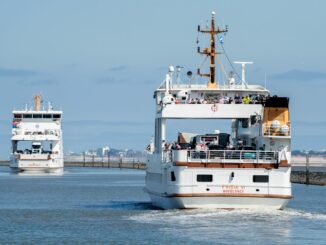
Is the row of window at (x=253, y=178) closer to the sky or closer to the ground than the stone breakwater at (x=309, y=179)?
closer to the ground

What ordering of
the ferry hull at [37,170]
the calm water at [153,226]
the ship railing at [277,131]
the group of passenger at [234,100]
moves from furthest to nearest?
the ferry hull at [37,170]
the group of passenger at [234,100]
the ship railing at [277,131]
the calm water at [153,226]

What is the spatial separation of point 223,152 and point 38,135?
103 metres

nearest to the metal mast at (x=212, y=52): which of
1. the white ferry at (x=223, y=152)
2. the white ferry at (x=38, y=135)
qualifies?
the white ferry at (x=223, y=152)

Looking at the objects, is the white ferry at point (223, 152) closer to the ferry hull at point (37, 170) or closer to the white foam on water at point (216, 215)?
the white foam on water at point (216, 215)

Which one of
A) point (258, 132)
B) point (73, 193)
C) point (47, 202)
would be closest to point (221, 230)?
point (258, 132)

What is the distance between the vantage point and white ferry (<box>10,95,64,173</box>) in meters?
152

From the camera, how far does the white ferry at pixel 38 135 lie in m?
152

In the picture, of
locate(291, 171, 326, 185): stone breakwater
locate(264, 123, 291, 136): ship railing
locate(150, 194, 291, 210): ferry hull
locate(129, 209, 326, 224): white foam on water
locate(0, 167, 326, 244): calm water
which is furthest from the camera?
locate(291, 171, 326, 185): stone breakwater

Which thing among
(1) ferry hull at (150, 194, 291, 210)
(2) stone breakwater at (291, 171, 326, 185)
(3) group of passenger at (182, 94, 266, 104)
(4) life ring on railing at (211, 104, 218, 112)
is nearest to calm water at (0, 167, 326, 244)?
(1) ferry hull at (150, 194, 291, 210)

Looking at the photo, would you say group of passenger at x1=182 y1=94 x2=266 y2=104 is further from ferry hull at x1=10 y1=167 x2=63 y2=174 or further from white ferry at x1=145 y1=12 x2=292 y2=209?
ferry hull at x1=10 y1=167 x2=63 y2=174

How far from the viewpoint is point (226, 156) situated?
53062 millimetres

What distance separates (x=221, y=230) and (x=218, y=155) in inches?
269

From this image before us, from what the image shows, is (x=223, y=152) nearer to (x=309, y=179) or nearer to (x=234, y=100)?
(x=234, y=100)

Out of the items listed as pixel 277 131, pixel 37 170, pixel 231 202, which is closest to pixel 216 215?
pixel 231 202
